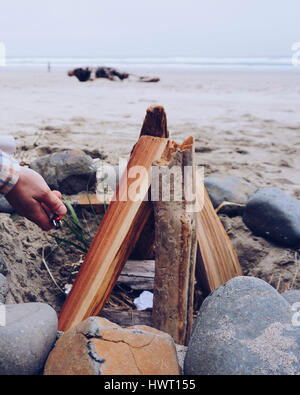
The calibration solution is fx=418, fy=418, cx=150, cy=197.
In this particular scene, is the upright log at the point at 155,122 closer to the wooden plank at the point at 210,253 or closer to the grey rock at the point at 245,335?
the wooden plank at the point at 210,253

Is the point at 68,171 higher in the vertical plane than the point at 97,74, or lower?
lower

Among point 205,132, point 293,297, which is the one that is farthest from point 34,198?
point 205,132

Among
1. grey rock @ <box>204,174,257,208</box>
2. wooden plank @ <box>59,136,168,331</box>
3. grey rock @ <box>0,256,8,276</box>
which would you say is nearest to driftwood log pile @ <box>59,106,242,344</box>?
wooden plank @ <box>59,136,168,331</box>

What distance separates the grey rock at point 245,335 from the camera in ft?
4.69

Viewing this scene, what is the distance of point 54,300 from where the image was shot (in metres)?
2.49

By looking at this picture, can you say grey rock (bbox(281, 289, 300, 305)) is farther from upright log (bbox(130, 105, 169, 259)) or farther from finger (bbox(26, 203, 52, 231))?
finger (bbox(26, 203, 52, 231))

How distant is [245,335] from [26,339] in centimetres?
78

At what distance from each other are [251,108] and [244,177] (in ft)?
17.3

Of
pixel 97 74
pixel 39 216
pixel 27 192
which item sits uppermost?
pixel 97 74

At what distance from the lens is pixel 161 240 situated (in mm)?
1970

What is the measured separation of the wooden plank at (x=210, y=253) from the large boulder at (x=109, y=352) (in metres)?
0.69

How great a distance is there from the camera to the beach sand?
2.83m

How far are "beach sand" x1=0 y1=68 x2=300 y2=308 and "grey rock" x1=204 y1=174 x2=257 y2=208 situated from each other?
207 mm

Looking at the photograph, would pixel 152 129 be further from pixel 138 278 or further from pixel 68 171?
pixel 68 171
